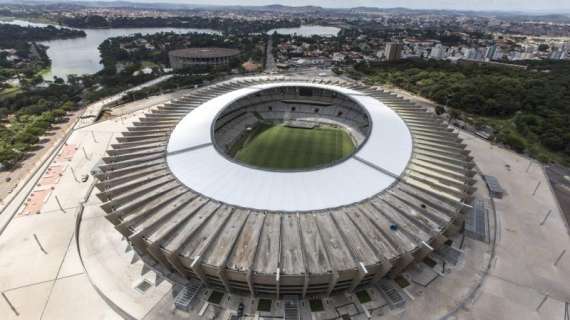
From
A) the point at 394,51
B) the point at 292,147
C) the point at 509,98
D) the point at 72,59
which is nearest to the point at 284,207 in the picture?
the point at 292,147

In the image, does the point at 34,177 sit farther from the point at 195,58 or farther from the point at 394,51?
the point at 394,51

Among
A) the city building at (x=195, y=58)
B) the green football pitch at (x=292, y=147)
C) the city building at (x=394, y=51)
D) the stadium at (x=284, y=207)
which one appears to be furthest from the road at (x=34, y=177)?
the city building at (x=394, y=51)

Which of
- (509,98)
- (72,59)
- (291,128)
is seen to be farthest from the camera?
(72,59)

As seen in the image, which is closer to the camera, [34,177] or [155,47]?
[34,177]

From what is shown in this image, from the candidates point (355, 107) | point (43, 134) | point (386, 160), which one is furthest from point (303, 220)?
point (43, 134)

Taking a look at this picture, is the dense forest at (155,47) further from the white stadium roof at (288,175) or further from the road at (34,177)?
the white stadium roof at (288,175)

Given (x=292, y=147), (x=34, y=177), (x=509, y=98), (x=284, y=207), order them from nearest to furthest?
(x=284, y=207) < (x=34, y=177) < (x=292, y=147) < (x=509, y=98)
